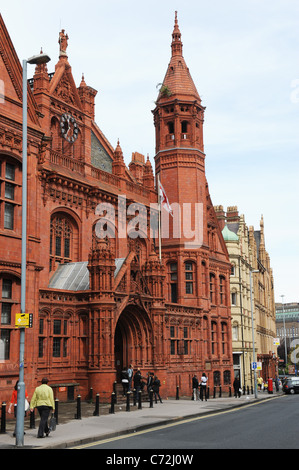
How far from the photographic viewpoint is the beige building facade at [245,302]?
61312mm

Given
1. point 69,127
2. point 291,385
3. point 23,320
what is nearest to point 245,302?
point 291,385

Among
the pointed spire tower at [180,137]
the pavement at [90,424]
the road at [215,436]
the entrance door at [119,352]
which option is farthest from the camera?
the pointed spire tower at [180,137]

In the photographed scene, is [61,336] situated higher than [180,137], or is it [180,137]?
[180,137]

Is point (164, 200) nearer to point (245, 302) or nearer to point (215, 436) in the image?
point (215, 436)

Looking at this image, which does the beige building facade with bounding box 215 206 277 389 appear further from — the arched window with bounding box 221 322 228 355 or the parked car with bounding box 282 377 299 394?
the parked car with bounding box 282 377 299 394

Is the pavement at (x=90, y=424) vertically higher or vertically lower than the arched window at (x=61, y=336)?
lower

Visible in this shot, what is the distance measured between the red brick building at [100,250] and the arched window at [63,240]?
77 millimetres

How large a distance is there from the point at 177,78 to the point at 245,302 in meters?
28.8

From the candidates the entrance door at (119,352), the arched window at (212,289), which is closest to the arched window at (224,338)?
the arched window at (212,289)

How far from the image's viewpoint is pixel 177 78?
47969mm

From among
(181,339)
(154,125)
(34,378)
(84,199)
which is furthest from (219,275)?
(34,378)

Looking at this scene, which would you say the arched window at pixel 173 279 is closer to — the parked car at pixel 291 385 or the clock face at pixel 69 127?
the clock face at pixel 69 127

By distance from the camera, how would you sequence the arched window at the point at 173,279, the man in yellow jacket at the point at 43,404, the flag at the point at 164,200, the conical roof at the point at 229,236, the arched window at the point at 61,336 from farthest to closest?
1. the conical roof at the point at 229,236
2. the arched window at the point at 173,279
3. the flag at the point at 164,200
4. the arched window at the point at 61,336
5. the man in yellow jacket at the point at 43,404
